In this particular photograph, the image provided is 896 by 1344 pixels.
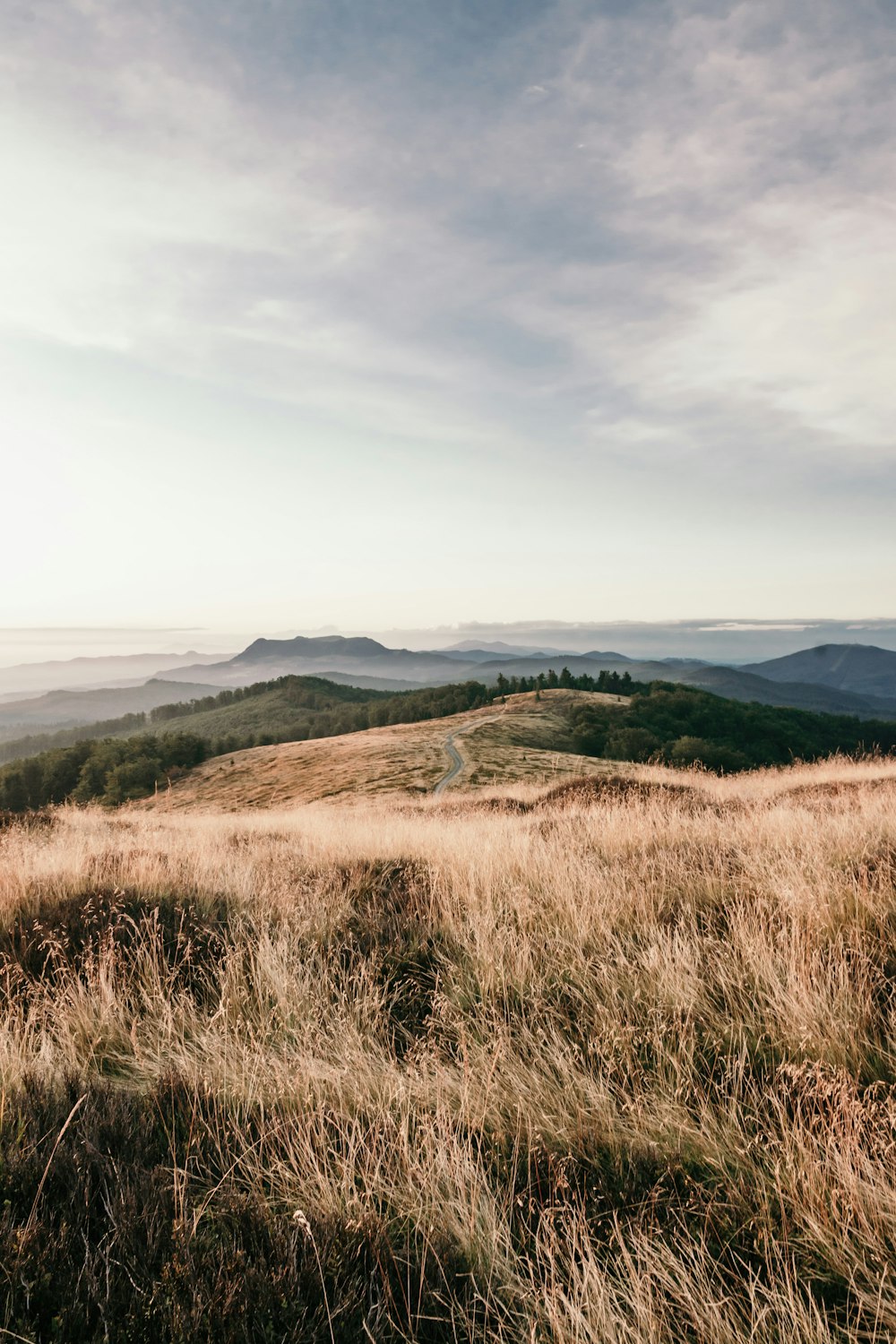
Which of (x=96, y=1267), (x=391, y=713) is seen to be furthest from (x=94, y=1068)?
(x=391, y=713)

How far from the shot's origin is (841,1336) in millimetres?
1965

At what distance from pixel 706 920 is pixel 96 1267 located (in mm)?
4340

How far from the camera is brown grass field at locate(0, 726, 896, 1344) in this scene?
201 centimetres

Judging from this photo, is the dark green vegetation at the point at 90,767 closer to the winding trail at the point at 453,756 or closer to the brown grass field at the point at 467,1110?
the winding trail at the point at 453,756

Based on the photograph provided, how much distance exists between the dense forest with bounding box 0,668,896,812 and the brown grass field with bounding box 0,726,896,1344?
5570 centimetres

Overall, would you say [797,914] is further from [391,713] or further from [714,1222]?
[391,713]

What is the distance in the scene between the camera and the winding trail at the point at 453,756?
42162 millimetres

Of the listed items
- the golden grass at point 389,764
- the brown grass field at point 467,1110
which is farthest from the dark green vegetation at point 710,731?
the brown grass field at point 467,1110

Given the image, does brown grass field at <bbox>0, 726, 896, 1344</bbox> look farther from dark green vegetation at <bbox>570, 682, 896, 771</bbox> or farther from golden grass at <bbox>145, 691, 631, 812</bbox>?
dark green vegetation at <bbox>570, 682, 896, 771</bbox>

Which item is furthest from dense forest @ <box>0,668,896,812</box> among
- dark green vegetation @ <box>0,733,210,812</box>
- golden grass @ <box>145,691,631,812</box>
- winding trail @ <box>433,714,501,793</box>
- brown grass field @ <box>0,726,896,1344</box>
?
brown grass field @ <box>0,726,896,1344</box>

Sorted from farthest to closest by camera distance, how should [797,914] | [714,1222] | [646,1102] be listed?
1. [797,914]
2. [646,1102]
3. [714,1222]

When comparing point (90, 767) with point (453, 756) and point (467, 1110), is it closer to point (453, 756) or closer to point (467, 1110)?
point (453, 756)

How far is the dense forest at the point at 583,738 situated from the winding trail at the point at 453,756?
12.2 meters

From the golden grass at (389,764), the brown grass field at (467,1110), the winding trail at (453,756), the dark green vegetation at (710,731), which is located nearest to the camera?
the brown grass field at (467,1110)
